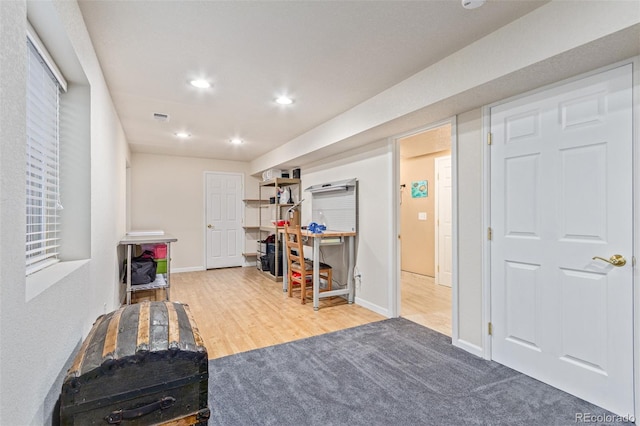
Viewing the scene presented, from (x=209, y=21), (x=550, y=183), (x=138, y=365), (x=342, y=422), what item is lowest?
(x=342, y=422)

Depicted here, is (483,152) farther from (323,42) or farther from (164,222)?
(164,222)

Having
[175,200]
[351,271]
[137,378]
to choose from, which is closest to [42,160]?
[137,378]

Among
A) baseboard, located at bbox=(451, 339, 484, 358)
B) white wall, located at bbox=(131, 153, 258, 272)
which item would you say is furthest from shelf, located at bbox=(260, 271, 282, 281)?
baseboard, located at bbox=(451, 339, 484, 358)

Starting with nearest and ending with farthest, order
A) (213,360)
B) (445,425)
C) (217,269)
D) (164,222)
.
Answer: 1. (445,425)
2. (213,360)
3. (164,222)
4. (217,269)

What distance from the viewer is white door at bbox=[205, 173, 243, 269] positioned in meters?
6.68

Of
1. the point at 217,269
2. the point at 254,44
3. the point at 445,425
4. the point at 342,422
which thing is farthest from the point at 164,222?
the point at 445,425

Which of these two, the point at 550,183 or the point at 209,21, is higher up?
the point at 209,21

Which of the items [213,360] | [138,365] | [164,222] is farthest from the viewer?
[164,222]

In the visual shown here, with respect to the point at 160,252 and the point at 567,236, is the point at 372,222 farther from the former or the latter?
the point at 160,252

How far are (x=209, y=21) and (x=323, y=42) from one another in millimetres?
753

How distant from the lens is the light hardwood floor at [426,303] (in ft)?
11.4

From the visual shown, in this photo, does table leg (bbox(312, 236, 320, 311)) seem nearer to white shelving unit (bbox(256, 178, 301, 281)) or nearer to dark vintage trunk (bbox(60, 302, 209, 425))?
white shelving unit (bbox(256, 178, 301, 281))

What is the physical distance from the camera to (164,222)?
20.4 feet

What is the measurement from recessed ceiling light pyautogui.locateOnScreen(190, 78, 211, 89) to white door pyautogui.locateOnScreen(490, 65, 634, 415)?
2.50 meters
